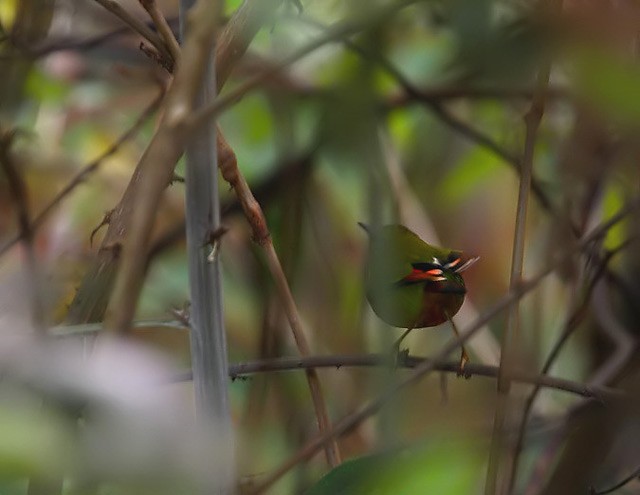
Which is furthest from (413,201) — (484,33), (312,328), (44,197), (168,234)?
(44,197)

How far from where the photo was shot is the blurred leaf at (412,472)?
0.35 metres

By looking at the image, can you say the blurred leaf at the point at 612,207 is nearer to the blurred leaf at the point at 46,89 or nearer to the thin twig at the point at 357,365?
the thin twig at the point at 357,365

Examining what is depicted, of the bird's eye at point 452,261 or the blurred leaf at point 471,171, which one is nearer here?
the bird's eye at point 452,261

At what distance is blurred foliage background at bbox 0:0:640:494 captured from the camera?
0.78ft

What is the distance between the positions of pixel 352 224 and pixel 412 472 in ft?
2.33

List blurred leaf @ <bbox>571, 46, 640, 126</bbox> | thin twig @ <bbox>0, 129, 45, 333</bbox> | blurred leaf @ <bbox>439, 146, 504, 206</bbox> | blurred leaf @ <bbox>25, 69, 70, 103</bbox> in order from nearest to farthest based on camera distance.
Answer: blurred leaf @ <bbox>571, 46, 640, 126</bbox>, thin twig @ <bbox>0, 129, 45, 333</bbox>, blurred leaf @ <bbox>439, 146, 504, 206</bbox>, blurred leaf @ <bbox>25, 69, 70, 103</bbox>

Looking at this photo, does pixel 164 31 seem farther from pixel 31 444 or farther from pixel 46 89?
pixel 46 89

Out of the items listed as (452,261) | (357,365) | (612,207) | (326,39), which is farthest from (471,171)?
(326,39)

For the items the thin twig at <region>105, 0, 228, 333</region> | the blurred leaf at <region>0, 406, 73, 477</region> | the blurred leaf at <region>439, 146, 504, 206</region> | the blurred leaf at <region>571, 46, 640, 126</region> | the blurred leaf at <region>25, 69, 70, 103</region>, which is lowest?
the blurred leaf at <region>0, 406, 73, 477</region>

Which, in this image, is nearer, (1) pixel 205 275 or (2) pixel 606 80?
(2) pixel 606 80

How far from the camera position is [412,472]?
1.19ft

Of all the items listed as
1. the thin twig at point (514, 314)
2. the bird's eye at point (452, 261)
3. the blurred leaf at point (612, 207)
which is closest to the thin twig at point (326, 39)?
the thin twig at point (514, 314)

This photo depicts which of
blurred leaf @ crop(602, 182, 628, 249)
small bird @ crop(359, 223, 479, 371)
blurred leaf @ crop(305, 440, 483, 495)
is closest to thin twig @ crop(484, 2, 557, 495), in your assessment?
blurred leaf @ crop(305, 440, 483, 495)

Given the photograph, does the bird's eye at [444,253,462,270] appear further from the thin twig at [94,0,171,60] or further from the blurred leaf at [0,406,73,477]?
the blurred leaf at [0,406,73,477]
